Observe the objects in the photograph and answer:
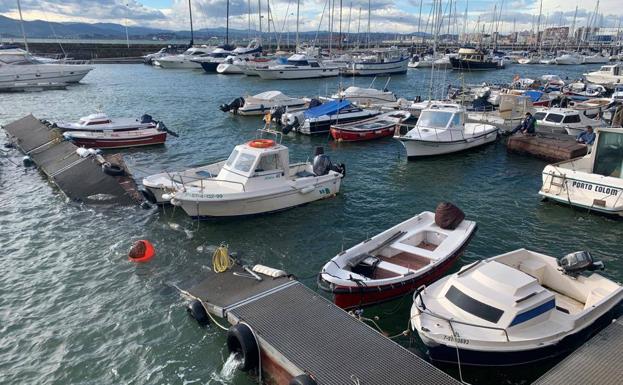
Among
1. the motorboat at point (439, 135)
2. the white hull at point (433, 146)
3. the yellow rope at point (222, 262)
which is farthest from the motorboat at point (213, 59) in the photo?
the yellow rope at point (222, 262)

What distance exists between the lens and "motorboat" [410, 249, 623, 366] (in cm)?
912

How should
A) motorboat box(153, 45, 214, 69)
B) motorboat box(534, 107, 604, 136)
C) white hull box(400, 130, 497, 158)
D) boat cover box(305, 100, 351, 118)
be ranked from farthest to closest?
motorboat box(153, 45, 214, 69), boat cover box(305, 100, 351, 118), motorboat box(534, 107, 604, 136), white hull box(400, 130, 497, 158)

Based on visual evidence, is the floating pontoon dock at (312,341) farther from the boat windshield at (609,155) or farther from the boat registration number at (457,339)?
the boat windshield at (609,155)

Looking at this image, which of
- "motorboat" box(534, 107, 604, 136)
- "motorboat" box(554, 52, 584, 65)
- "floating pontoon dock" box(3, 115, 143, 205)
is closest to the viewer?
"floating pontoon dock" box(3, 115, 143, 205)

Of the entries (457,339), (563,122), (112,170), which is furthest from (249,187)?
(563,122)

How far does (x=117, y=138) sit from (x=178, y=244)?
53.1ft

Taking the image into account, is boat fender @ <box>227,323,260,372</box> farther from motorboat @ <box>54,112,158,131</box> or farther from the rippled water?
motorboat @ <box>54,112,158,131</box>

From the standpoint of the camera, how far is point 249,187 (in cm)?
1788

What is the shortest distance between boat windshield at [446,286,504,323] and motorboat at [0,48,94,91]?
60.1 metres

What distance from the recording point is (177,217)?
720 inches

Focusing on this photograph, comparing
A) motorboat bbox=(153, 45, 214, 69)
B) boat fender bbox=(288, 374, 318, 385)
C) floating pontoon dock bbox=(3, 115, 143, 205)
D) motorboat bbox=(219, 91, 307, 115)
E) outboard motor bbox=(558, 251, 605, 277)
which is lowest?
floating pontoon dock bbox=(3, 115, 143, 205)

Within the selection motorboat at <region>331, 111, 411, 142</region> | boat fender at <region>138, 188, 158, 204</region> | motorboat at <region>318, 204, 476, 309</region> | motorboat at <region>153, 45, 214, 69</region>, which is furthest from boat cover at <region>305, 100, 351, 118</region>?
motorboat at <region>153, 45, 214, 69</region>

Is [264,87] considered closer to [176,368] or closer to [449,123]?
[449,123]

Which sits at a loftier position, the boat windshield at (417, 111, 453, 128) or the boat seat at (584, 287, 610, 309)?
the boat windshield at (417, 111, 453, 128)
